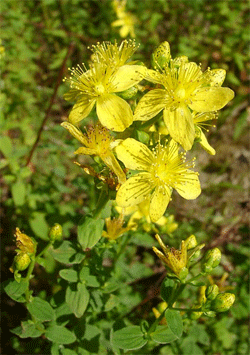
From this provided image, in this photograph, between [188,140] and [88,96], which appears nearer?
[188,140]

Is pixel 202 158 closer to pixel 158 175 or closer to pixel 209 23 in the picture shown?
pixel 209 23

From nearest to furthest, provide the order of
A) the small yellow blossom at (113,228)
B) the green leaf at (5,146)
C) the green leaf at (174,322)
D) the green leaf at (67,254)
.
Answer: the green leaf at (174,322)
the green leaf at (67,254)
the small yellow blossom at (113,228)
the green leaf at (5,146)

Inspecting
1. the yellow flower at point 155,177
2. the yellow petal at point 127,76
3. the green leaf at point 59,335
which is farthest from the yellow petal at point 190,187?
the green leaf at point 59,335

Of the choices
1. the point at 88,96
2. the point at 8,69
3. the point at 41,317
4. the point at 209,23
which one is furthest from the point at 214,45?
the point at 41,317

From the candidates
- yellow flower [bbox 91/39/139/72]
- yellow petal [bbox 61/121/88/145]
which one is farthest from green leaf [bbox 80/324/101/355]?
yellow flower [bbox 91/39/139/72]

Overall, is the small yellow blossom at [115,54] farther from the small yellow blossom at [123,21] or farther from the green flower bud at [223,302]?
the small yellow blossom at [123,21]

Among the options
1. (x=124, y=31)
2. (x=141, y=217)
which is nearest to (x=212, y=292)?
(x=141, y=217)
